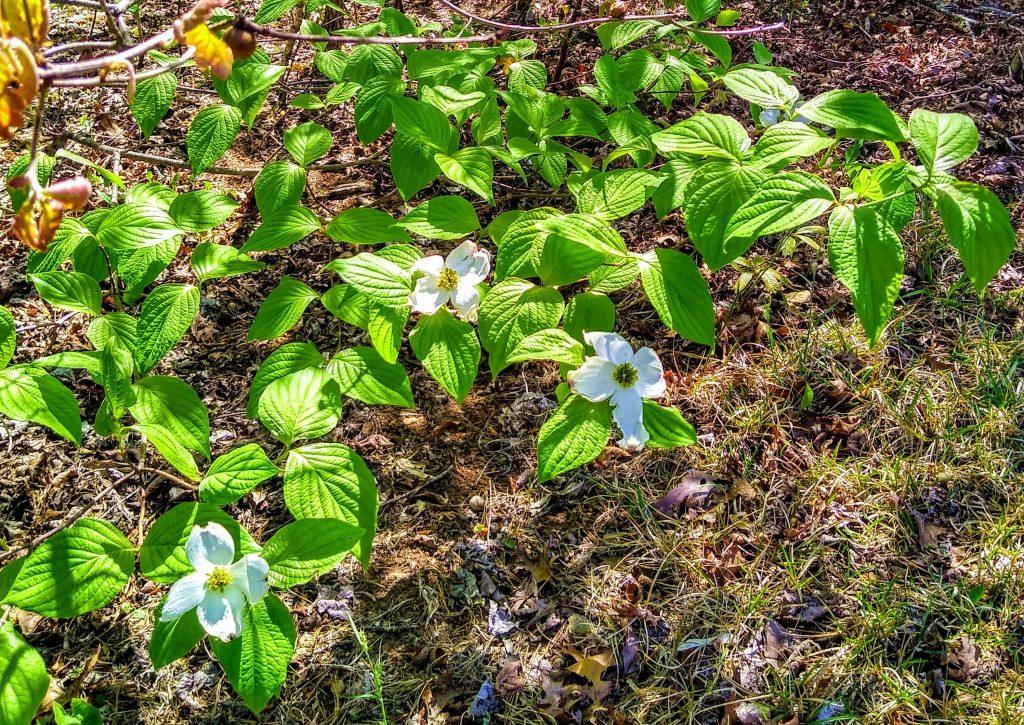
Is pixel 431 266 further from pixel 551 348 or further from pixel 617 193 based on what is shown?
pixel 617 193

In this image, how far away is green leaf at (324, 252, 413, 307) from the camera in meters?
1.68

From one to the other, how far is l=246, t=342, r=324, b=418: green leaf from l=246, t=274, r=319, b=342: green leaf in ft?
0.35

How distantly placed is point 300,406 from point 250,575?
0.37 metres

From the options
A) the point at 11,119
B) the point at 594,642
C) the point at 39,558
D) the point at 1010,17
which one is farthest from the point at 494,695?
the point at 1010,17

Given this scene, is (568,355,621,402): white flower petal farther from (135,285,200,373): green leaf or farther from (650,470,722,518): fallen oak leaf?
(135,285,200,373): green leaf

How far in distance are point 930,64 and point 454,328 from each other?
251 cm

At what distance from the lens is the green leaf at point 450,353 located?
5.51 feet

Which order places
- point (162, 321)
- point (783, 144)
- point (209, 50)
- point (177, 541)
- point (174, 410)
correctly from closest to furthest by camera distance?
point (209, 50) → point (177, 541) → point (783, 144) → point (174, 410) → point (162, 321)

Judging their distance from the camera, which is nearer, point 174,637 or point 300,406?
point 174,637

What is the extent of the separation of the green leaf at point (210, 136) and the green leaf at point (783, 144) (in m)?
1.39

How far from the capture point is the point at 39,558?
1372 millimetres

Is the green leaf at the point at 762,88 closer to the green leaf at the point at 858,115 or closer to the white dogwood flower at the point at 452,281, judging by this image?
the green leaf at the point at 858,115

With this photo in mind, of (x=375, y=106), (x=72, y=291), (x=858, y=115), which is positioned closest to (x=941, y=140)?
(x=858, y=115)

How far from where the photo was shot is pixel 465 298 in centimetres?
174
